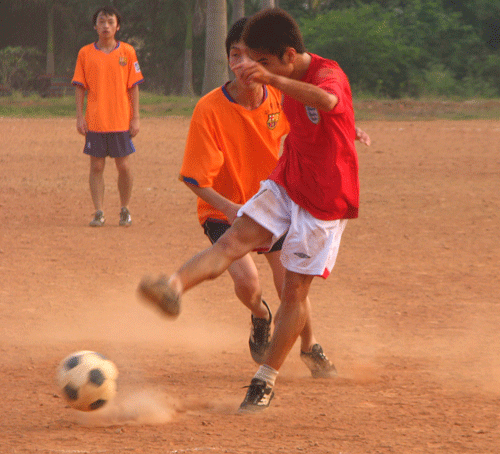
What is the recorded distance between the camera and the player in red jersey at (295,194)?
353 centimetres

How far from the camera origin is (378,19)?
34.9 meters

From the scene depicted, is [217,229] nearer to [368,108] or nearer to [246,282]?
[246,282]

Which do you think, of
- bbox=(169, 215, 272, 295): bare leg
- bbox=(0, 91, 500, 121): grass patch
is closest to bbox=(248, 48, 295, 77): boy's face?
bbox=(169, 215, 272, 295): bare leg

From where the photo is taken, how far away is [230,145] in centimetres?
435

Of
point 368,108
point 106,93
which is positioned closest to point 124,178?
point 106,93

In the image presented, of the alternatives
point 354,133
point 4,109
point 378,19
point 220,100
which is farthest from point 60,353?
point 378,19

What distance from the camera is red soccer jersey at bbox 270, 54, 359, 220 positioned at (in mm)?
3619

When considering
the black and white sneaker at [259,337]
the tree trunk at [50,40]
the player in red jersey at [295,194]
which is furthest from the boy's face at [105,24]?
the tree trunk at [50,40]

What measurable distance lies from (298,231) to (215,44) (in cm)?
2123

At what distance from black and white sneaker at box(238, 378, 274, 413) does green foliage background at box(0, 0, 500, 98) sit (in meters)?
28.1

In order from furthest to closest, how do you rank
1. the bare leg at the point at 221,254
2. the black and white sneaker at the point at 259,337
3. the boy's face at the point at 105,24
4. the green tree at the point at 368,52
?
the green tree at the point at 368,52
the boy's face at the point at 105,24
the black and white sneaker at the point at 259,337
the bare leg at the point at 221,254

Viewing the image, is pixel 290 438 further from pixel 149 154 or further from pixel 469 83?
pixel 469 83

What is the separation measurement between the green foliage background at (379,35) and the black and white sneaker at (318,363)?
2741 cm

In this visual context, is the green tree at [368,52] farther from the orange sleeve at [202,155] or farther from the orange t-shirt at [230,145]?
the orange sleeve at [202,155]
